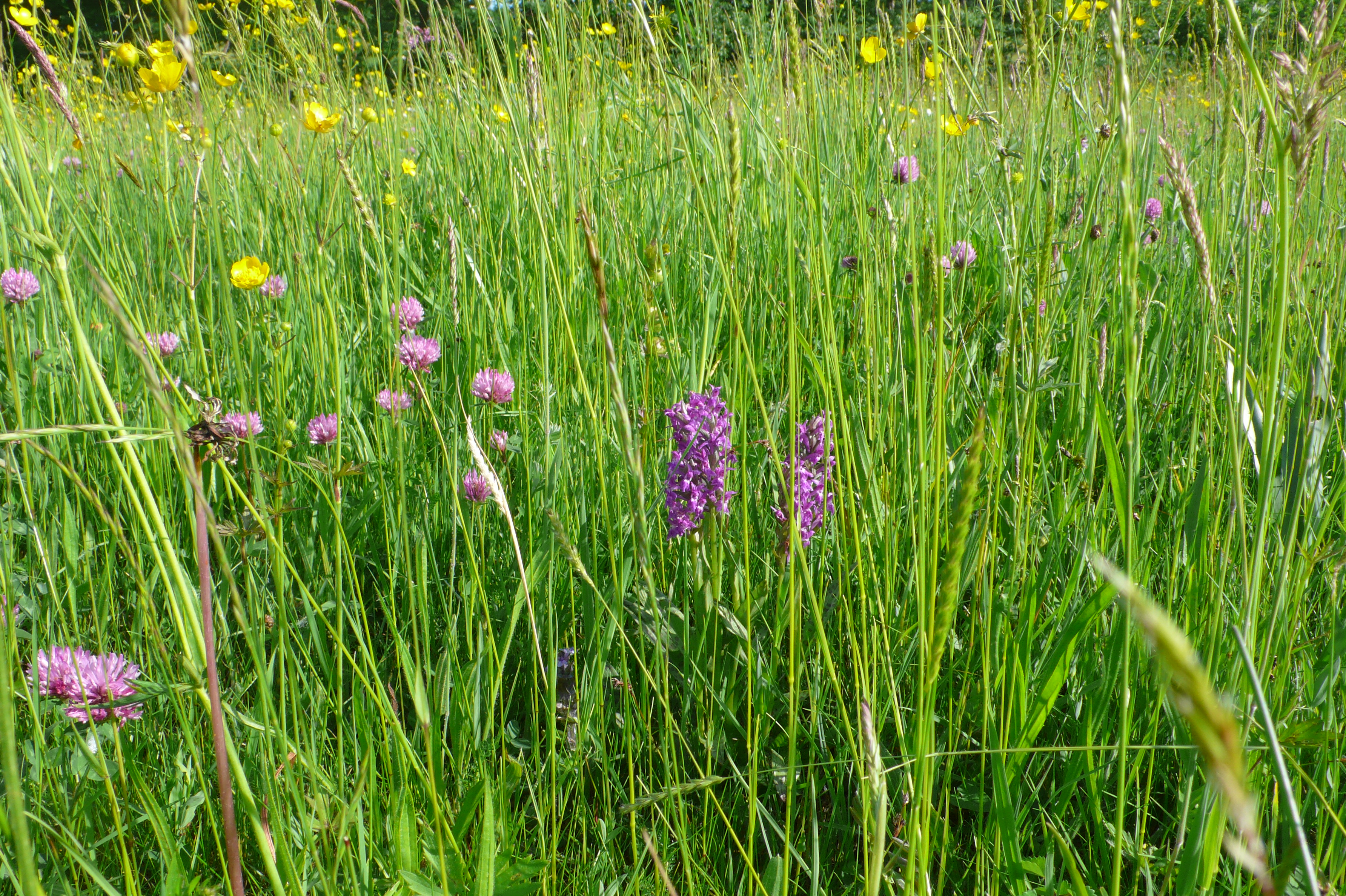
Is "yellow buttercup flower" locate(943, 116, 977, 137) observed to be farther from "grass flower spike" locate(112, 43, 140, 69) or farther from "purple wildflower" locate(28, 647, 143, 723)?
"purple wildflower" locate(28, 647, 143, 723)

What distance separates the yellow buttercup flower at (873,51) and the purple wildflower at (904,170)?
180 mm


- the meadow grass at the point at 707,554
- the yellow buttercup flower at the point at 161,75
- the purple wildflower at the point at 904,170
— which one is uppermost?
the yellow buttercup flower at the point at 161,75

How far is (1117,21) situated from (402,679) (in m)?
0.85

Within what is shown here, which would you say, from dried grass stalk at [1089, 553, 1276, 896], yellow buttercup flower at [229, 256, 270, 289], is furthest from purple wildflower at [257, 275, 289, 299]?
dried grass stalk at [1089, 553, 1276, 896]

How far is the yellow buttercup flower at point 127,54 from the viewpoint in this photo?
0.73 metres

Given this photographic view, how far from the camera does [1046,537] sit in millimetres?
1111

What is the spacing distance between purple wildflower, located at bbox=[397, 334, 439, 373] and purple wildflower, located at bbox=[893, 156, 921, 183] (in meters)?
0.83

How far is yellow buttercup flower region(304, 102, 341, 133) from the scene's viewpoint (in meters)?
1.08

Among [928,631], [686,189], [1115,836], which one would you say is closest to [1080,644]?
[928,631]

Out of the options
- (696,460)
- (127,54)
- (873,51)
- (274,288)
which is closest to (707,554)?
(696,460)

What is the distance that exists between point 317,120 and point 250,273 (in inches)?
8.7

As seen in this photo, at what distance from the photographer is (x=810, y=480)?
1.04m

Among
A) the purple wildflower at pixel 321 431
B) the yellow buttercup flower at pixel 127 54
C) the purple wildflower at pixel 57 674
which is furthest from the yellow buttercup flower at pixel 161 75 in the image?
the purple wildflower at pixel 57 674

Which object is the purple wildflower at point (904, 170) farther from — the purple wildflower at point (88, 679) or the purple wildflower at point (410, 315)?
the purple wildflower at point (88, 679)
